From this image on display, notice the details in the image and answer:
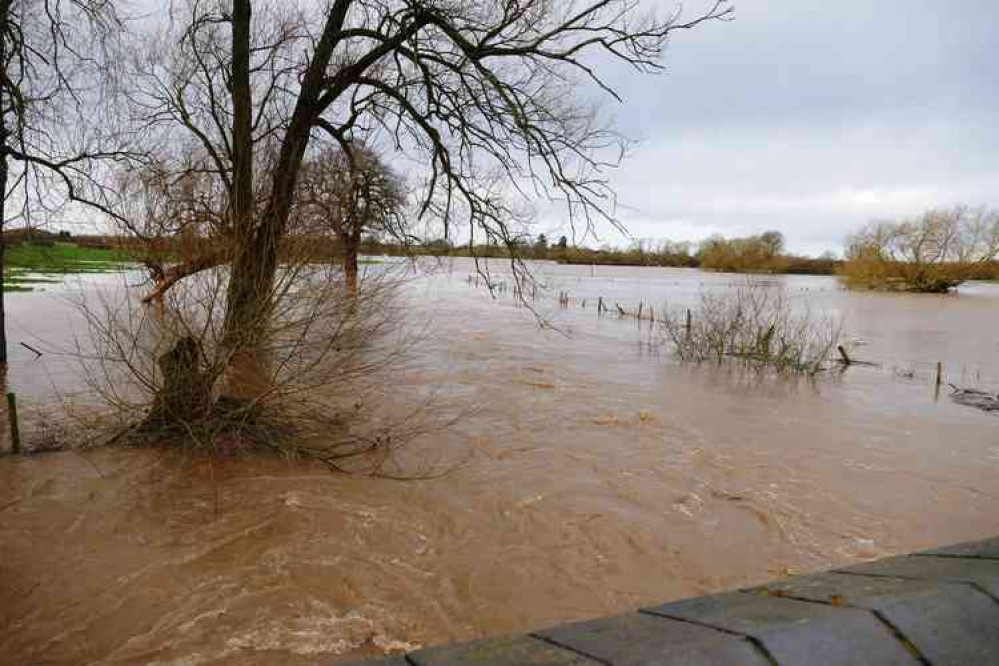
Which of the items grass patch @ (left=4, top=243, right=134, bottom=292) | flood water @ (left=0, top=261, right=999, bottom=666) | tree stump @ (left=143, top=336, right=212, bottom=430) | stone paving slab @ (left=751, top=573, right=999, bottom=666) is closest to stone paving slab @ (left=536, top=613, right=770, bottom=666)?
stone paving slab @ (left=751, top=573, right=999, bottom=666)

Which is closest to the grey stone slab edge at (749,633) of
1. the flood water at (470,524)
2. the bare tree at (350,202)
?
the flood water at (470,524)

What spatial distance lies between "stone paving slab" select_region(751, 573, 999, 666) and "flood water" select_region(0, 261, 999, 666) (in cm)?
338

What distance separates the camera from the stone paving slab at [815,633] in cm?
138

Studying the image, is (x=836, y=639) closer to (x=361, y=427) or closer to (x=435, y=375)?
(x=361, y=427)

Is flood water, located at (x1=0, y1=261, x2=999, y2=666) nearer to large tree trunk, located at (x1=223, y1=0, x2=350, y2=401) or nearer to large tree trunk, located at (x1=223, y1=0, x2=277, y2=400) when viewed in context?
large tree trunk, located at (x1=223, y1=0, x2=277, y2=400)

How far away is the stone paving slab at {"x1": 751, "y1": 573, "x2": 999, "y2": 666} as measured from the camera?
1.44 metres

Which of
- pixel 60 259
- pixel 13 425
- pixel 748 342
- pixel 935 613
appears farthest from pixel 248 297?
pixel 748 342

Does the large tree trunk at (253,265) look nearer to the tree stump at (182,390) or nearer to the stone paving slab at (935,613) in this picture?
the tree stump at (182,390)

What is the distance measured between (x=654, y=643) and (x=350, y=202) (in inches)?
385

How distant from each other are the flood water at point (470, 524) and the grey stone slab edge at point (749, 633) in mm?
3188

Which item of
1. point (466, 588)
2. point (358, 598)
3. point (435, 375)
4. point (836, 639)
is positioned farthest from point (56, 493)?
point (435, 375)

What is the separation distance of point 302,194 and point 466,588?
7574 millimetres

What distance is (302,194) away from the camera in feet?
34.4

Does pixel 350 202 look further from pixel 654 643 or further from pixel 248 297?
pixel 654 643
